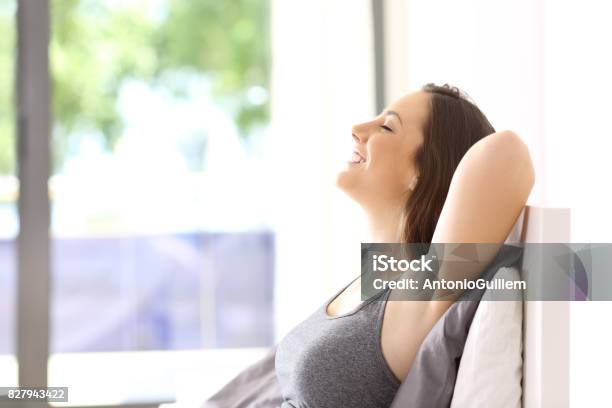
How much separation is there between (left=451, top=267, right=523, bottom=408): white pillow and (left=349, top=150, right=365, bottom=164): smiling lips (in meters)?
0.49

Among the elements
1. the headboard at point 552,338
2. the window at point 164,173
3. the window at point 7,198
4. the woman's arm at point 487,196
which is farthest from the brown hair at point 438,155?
the window at point 164,173

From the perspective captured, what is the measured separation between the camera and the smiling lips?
146 cm

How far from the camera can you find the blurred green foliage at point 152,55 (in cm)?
416

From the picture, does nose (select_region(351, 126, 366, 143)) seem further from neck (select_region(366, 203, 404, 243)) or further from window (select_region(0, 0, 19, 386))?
window (select_region(0, 0, 19, 386))

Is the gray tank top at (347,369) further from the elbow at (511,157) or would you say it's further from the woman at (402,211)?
the elbow at (511,157)

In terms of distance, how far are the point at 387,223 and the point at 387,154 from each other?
144mm

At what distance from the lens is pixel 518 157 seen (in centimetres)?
103

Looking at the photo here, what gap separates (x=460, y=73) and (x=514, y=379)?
1387 mm

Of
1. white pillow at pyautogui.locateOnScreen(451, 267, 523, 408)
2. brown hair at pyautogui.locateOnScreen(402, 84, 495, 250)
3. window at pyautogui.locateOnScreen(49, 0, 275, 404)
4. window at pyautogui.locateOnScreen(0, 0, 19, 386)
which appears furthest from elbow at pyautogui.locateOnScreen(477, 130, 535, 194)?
window at pyautogui.locateOnScreen(49, 0, 275, 404)

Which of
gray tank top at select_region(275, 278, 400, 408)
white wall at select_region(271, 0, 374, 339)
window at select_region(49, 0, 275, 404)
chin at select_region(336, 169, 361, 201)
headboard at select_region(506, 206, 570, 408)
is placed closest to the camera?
headboard at select_region(506, 206, 570, 408)

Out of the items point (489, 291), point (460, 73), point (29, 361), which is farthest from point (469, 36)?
point (29, 361)

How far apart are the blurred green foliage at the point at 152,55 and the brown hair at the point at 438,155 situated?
2.91 metres

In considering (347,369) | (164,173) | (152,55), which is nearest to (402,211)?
(347,369)

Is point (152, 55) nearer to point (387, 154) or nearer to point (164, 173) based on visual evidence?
point (164, 173)
